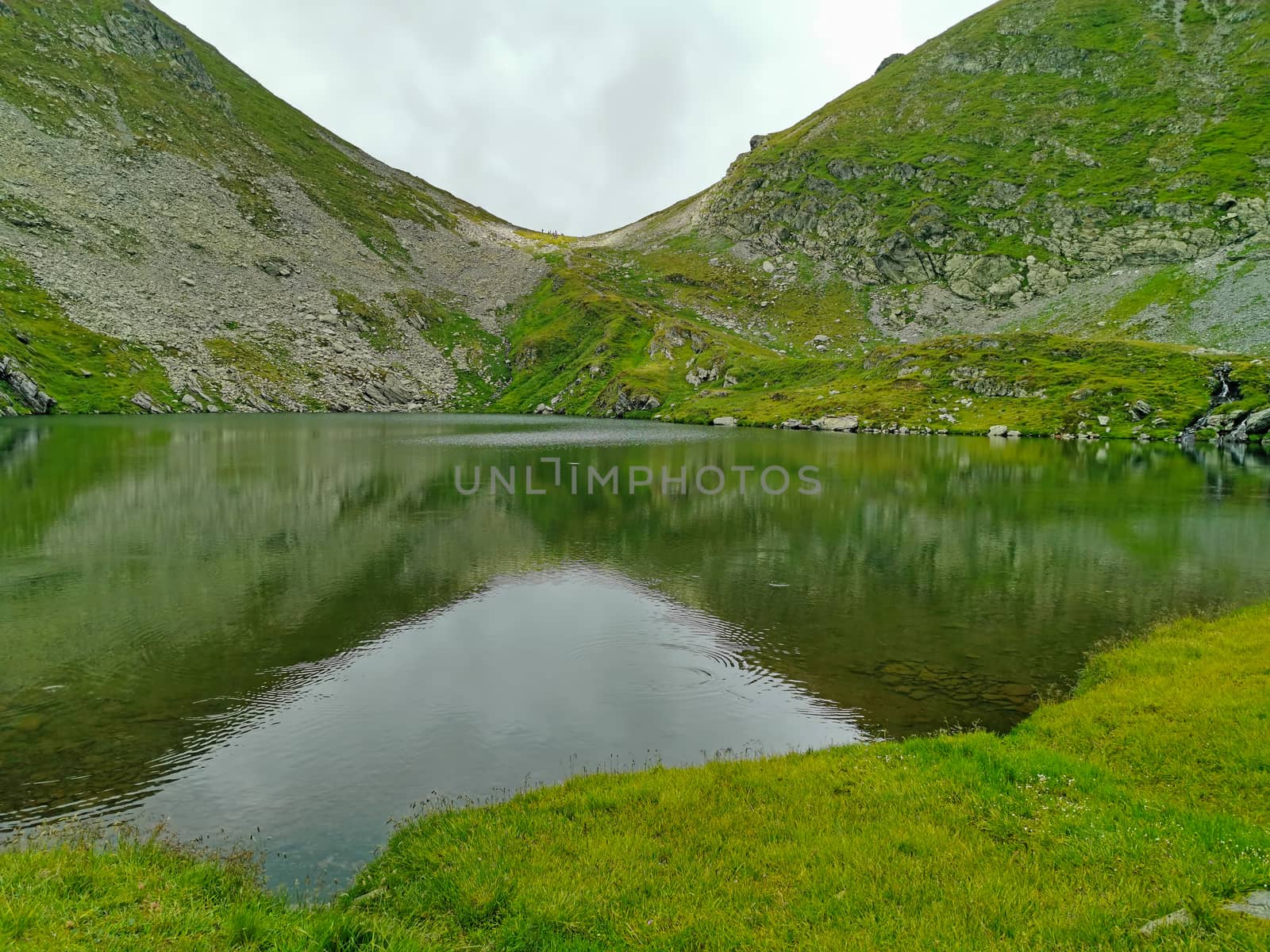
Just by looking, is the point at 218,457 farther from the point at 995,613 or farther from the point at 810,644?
the point at 995,613

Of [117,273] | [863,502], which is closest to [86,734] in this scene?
[863,502]

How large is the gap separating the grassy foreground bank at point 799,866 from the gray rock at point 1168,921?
0.12 m

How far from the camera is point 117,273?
535ft

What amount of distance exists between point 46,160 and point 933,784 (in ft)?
804

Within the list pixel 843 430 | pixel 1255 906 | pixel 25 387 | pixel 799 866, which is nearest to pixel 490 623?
pixel 799 866

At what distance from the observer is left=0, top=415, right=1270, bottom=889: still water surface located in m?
15.5

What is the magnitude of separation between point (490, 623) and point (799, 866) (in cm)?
1884

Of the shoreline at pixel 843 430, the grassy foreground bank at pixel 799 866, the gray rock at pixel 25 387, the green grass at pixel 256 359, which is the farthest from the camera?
the green grass at pixel 256 359

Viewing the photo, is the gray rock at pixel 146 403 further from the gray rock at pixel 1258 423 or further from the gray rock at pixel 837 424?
the gray rock at pixel 1258 423

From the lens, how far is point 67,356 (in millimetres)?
138000

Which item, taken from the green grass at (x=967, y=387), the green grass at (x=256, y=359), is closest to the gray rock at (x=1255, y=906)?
the green grass at (x=967, y=387)

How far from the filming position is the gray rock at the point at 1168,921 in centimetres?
789

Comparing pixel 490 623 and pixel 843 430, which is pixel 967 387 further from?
pixel 490 623

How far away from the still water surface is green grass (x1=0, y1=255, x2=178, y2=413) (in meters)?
92.4
